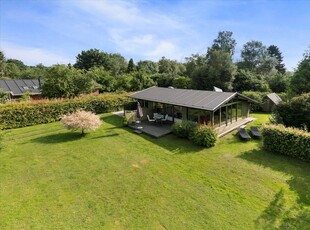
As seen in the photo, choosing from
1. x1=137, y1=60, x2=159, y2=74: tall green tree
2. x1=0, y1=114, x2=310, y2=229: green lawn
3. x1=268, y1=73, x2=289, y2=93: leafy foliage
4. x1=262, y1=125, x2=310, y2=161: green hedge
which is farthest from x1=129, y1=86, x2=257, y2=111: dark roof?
x1=137, y1=60, x2=159, y2=74: tall green tree

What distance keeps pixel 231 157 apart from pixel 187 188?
3.62 metres

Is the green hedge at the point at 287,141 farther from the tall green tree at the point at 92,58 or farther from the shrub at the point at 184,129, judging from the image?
the tall green tree at the point at 92,58

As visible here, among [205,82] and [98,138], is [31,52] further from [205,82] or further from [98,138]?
[205,82]

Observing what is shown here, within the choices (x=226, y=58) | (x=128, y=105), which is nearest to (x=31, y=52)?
(x=128, y=105)

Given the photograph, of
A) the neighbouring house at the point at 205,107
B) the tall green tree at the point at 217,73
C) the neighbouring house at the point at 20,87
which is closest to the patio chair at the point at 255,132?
the neighbouring house at the point at 205,107

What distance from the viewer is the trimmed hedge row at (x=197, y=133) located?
34.1 ft

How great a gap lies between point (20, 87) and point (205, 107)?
28.3 m

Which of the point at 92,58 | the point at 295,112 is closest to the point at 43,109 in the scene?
the point at 295,112

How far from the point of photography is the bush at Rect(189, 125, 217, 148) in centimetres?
1037

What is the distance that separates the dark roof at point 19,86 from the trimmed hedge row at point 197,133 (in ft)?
79.8

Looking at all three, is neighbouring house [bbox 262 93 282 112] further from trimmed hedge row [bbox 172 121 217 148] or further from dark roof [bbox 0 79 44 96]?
dark roof [bbox 0 79 44 96]

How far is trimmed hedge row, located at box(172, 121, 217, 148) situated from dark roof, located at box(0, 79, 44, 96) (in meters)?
24.3

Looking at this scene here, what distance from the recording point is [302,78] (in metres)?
18.6

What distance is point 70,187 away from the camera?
6855 mm
